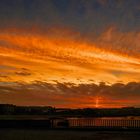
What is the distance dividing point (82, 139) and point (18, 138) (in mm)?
7219

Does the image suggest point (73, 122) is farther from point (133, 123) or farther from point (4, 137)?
point (4, 137)

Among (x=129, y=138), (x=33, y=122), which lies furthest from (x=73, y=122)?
(x=129, y=138)

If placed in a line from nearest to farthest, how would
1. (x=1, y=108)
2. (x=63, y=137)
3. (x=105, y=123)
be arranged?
1. (x=63, y=137)
2. (x=105, y=123)
3. (x=1, y=108)

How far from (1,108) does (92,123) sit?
267 ft

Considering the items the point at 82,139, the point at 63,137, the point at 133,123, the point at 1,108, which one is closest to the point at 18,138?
the point at 63,137

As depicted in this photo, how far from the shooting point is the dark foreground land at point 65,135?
112 feet

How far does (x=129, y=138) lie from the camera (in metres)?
33.0

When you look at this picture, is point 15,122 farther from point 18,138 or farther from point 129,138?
point 129,138

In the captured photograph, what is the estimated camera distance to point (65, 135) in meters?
36.0

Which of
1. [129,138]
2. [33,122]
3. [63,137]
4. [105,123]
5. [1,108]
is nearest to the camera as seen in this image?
[129,138]

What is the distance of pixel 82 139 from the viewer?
3388 cm

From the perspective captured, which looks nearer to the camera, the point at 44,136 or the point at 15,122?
the point at 44,136

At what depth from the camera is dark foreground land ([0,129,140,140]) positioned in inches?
1347

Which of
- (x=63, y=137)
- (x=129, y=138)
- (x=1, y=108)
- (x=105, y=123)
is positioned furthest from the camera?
(x=1, y=108)
